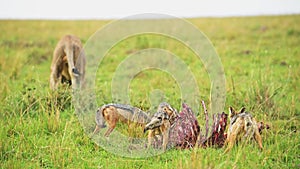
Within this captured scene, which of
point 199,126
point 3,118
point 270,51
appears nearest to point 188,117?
point 199,126

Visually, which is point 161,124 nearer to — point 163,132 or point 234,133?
point 163,132

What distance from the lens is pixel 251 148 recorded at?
4.28m

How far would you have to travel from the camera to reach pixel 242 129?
4.24m

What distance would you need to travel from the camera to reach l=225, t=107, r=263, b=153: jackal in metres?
4.21

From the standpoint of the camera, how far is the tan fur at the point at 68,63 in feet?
20.9

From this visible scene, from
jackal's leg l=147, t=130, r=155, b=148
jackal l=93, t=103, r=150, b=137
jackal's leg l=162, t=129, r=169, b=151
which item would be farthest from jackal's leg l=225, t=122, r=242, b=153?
jackal l=93, t=103, r=150, b=137

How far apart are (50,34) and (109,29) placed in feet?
9.17

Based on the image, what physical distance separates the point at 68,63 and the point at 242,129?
10.1 feet

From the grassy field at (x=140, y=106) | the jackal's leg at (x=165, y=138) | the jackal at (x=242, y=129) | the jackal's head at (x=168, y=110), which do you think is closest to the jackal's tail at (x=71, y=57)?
the grassy field at (x=140, y=106)

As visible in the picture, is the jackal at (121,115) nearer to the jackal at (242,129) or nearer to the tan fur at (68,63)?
the jackal at (242,129)

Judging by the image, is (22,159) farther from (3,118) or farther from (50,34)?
(50,34)

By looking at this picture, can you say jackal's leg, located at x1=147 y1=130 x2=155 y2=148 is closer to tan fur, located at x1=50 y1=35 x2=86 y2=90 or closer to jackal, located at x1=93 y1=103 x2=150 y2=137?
jackal, located at x1=93 y1=103 x2=150 y2=137

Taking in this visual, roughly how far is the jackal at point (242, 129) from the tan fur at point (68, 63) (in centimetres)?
277

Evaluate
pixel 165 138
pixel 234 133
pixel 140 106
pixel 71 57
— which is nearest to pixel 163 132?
pixel 165 138
